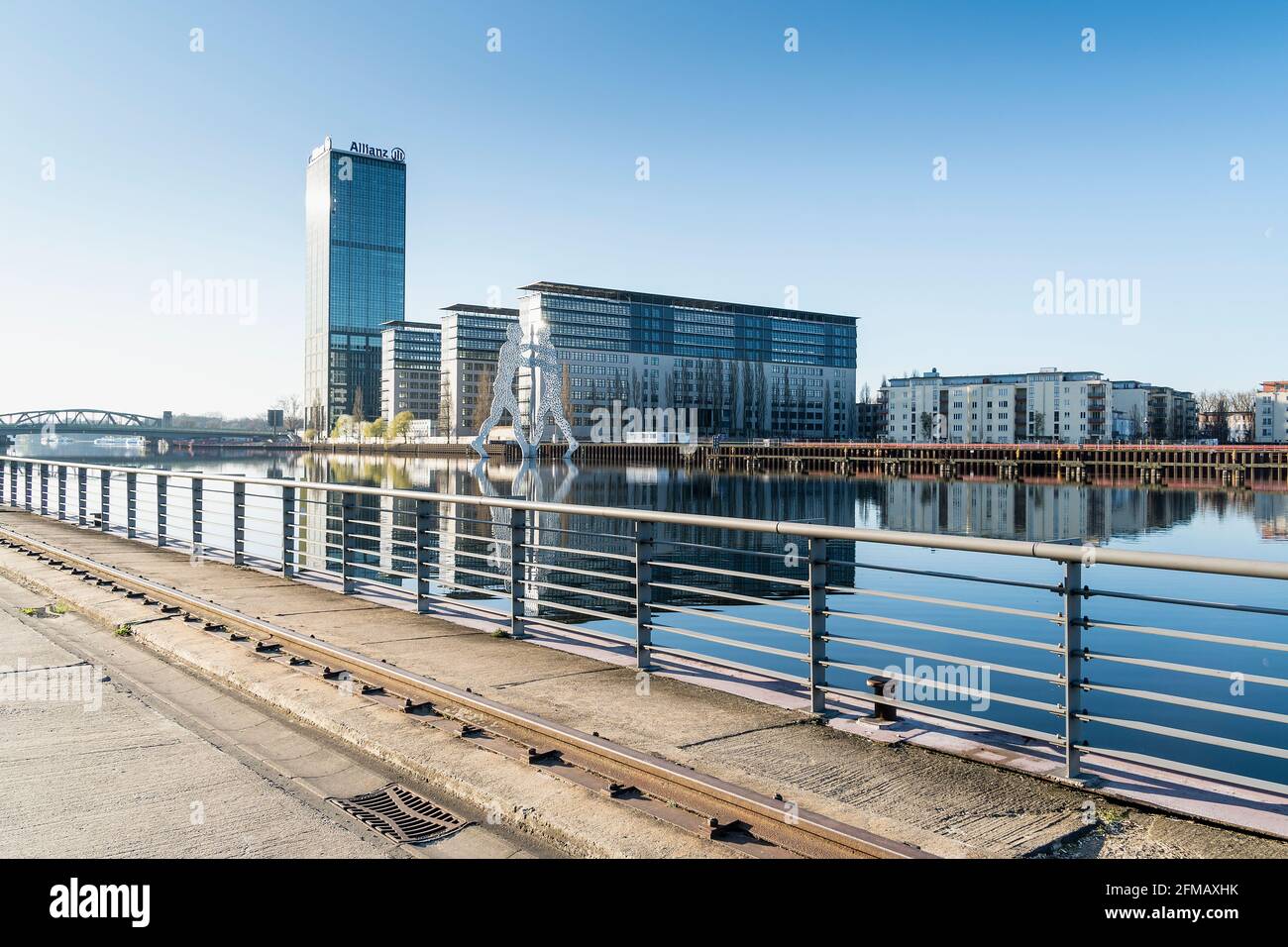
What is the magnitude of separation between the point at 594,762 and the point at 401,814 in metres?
1.16

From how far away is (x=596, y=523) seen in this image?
3759 cm

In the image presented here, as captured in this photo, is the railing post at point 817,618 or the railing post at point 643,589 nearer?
the railing post at point 817,618

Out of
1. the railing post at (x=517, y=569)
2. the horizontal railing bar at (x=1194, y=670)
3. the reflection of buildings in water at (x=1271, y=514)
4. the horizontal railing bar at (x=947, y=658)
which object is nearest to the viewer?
the horizontal railing bar at (x=1194, y=670)

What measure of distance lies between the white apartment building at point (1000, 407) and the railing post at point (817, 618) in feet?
557

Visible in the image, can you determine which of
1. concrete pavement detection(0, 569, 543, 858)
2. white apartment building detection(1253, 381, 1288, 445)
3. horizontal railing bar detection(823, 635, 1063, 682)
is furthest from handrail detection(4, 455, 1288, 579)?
white apartment building detection(1253, 381, 1288, 445)

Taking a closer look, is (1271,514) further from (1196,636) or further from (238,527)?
(1196,636)

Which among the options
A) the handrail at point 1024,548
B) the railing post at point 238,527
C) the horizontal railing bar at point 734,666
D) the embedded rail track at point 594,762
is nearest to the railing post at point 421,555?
the embedded rail track at point 594,762

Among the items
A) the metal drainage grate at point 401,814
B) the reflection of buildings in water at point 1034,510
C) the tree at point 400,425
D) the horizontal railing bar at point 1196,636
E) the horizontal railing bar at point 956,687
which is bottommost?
the reflection of buildings in water at point 1034,510

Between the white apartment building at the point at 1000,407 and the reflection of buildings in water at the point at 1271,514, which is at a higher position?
the white apartment building at the point at 1000,407

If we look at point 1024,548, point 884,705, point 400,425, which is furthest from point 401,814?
point 400,425

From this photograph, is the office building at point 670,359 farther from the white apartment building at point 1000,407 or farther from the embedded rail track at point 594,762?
the embedded rail track at point 594,762

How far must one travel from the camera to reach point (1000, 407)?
567 feet

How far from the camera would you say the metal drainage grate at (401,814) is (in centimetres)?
490
